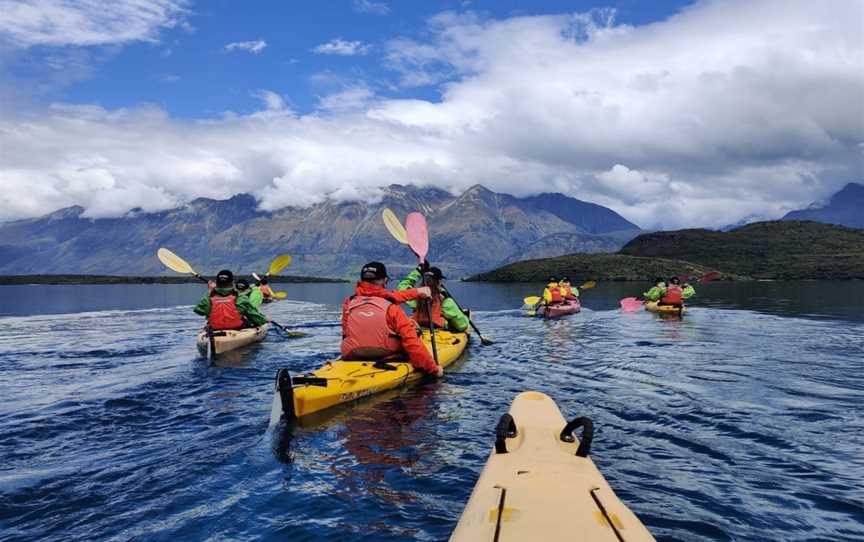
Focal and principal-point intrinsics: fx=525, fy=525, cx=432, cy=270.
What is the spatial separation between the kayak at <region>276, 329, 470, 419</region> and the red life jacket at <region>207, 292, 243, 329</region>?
38.0 ft

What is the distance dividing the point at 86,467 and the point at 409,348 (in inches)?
294

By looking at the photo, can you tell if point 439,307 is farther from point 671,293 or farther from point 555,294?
point 671,293

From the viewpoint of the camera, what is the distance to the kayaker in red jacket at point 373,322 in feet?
43.9

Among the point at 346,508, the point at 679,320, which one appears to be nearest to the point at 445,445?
the point at 346,508

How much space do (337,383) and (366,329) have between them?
6.23 feet

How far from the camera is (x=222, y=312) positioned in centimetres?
2305

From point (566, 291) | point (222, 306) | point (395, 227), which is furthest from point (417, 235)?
point (566, 291)

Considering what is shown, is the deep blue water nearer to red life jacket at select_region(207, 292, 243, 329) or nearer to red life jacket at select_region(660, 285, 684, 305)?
red life jacket at select_region(207, 292, 243, 329)

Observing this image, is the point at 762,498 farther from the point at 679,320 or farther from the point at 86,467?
the point at 679,320

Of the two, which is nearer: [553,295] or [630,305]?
[553,295]

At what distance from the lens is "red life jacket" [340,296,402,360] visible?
1337 centimetres

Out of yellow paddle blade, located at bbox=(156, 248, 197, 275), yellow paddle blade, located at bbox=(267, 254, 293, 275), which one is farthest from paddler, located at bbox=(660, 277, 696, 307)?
yellow paddle blade, located at bbox=(156, 248, 197, 275)

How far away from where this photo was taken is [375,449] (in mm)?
9805

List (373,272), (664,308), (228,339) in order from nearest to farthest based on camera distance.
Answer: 1. (373,272)
2. (228,339)
3. (664,308)
